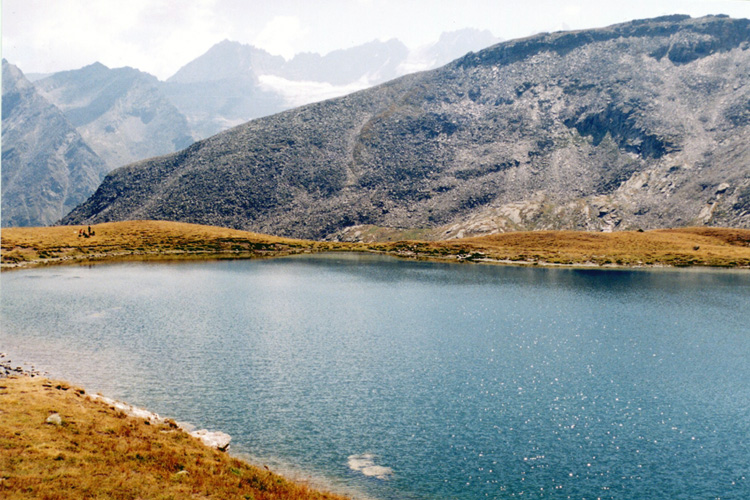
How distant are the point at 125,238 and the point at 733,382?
172 meters

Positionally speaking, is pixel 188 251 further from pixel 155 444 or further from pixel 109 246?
pixel 155 444

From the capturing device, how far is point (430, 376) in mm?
56812

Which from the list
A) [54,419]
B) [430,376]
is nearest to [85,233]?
[430,376]

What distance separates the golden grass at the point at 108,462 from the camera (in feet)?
92.9

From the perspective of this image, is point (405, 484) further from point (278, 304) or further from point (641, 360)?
point (278, 304)

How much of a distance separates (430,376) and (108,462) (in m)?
32.5

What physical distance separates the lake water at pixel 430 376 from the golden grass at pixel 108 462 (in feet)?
15.2

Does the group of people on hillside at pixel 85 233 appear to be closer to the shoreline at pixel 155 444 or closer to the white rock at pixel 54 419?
the shoreline at pixel 155 444

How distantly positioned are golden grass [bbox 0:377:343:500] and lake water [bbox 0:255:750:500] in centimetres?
464

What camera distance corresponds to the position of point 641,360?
64938 millimetres

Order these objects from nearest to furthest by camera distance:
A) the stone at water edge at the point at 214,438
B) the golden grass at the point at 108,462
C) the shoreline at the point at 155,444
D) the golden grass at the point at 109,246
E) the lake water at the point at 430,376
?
the golden grass at the point at 108,462, the shoreline at the point at 155,444, the lake water at the point at 430,376, the stone at water edge at the point at 214,438, the golden grass at the point at 109,246

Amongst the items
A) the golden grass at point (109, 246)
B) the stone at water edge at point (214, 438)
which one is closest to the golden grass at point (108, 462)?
the stone at water edge at point (214, 438)

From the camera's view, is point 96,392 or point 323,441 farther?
point 96,392

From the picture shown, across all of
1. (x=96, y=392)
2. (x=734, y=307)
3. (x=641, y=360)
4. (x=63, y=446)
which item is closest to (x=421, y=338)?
(x=641, y=360)
